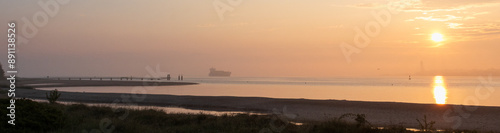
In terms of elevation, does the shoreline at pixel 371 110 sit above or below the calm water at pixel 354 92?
below

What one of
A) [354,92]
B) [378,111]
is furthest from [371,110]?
[354,92]

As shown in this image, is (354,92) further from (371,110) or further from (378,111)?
(378,111)

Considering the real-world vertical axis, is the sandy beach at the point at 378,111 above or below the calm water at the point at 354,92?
below

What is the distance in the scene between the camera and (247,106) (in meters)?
38.2

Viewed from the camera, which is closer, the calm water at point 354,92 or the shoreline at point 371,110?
the shoreline at point 371,110

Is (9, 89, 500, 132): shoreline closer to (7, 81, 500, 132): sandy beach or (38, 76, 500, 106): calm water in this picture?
(7, 81, 500, 132): sandy beach

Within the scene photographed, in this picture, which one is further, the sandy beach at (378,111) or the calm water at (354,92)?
the calm water at (354,92)

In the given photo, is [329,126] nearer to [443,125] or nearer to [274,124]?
[274,124]

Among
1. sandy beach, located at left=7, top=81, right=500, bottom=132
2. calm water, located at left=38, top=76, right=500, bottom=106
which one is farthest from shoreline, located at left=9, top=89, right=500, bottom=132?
calm water, located at left=38, top=76, right=500, bottom=106

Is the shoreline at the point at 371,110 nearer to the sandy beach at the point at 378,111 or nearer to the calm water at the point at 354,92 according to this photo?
the sandy beach at the point at 378,111

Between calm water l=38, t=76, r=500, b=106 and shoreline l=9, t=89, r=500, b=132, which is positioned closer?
shoreline l=9, t=89, r=500, b=132

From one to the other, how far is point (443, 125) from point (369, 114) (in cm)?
688

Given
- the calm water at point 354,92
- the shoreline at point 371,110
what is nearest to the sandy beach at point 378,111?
the shoreline at point 371,110

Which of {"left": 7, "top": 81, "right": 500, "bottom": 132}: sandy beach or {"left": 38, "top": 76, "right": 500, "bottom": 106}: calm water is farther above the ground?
{"left": 38, "top": 76, "right": 500, "bottom": 106}: calm water
